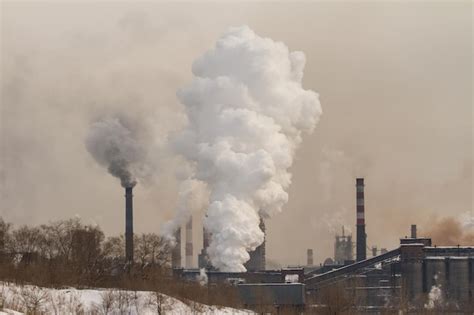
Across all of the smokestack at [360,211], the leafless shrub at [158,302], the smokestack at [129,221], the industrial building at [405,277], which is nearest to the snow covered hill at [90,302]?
the leafless shrub at [158,302]

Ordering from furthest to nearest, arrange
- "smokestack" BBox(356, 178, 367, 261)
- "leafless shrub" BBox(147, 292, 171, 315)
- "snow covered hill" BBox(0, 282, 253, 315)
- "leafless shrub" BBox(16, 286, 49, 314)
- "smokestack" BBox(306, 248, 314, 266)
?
"smokestack" BBox(306, 248, 314, 266)
"smokestack" BBox(356, 178, 367, 261)
"leafless shrub" BBox(147, 292, 171, 315)
"snow covered hill" BBox(0, 282, 253, 315)
"leafless shrub" BBox(16, 286, 49, 314)

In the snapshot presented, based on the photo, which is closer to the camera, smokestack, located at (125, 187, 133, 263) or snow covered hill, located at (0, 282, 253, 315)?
snow covered hill, located at (0, 282, 253, 315)

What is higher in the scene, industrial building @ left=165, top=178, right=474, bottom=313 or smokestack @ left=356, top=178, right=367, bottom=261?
smokestack @ left=356, top=178, right=367, bottom=261

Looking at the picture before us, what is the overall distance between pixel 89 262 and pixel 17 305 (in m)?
21.9

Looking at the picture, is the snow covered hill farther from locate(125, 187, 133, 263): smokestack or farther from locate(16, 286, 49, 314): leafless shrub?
locate(125, 187, 133, 263): smokestack

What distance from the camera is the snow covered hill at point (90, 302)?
54.4m

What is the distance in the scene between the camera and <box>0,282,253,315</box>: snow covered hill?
179 ft

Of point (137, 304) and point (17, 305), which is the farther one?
point (137, 304)

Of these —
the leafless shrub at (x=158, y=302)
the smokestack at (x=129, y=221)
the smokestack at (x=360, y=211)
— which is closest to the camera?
the leafless shrub at (x=158, y=302)

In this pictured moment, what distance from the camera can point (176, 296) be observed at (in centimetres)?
6594

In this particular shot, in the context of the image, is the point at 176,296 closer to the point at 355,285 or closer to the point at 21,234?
the point at 21,234

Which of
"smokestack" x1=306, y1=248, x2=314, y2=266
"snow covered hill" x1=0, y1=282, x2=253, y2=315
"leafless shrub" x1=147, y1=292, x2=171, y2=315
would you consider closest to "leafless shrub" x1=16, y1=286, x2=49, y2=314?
"snow covered hill" x1=0, y1=282, x2=253, y2=315

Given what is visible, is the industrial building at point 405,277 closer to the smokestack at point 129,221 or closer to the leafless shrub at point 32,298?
the smokestack at point 129,221

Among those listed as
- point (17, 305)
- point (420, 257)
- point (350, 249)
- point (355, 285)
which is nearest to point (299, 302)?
point (355, 285)
